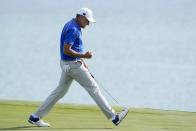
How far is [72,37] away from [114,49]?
679 centimetres

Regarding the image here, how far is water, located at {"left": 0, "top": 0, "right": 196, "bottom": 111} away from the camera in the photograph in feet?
39.5

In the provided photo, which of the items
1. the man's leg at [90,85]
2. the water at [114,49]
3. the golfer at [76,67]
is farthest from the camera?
the water at [114,49]

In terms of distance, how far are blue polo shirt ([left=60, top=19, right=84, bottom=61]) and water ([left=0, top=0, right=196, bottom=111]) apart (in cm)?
335

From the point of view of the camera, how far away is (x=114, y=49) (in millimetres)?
14383

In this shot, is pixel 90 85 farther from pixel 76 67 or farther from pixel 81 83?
pixel 76 67

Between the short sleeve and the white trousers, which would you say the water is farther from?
the short sleeve

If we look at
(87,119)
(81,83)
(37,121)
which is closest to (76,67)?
(81,83)

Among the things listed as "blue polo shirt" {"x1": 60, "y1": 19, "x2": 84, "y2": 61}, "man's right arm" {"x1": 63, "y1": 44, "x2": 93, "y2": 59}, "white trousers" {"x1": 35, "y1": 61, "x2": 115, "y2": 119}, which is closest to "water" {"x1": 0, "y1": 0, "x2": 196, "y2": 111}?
"white trousers" {"x1": 35, "y1": 61, "x2": 115, "y2": 119}

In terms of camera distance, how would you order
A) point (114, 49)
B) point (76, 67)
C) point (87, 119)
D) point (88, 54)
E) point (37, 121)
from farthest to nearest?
point (114, 49)
point (87, 119)
point (37, 121)
point (76, 67)
point (88, 54)

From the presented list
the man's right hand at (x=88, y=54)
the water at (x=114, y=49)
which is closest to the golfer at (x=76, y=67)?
the man's right hand at (x=88, y=54)

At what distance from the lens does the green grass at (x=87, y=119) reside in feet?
25.7

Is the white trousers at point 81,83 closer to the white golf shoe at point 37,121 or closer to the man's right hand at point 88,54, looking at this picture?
the white golf shoe at point 37,121

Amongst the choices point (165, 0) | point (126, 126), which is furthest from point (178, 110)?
point (165, 0)

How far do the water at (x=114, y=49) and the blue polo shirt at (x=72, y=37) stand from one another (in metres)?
3.35
